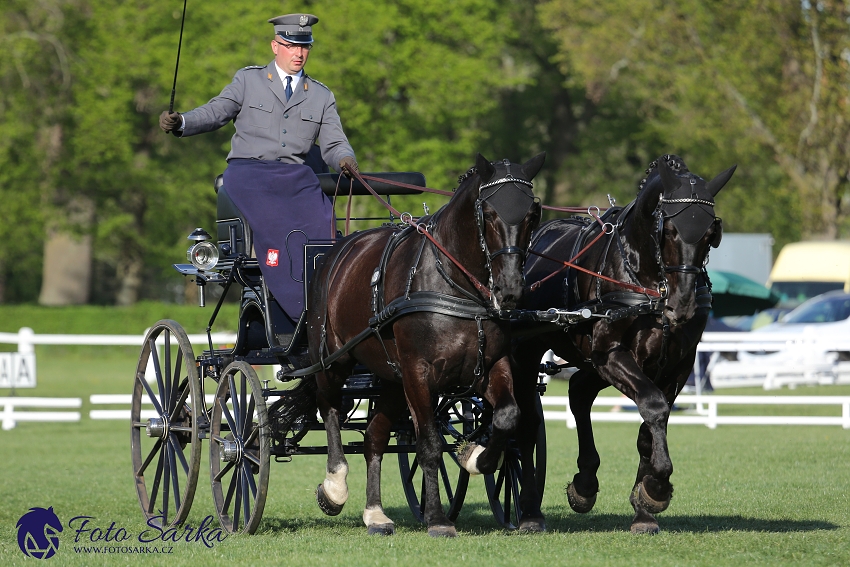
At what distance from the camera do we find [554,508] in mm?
9406

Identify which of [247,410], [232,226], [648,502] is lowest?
[648,502]

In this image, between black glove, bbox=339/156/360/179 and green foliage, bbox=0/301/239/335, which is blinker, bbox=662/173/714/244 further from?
green foliage, bbox=0/301/239/335

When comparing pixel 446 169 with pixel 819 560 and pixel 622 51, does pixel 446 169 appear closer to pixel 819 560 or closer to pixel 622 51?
pixel 622 51

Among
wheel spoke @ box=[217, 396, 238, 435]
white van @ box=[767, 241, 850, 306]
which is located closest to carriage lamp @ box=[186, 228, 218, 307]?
wheel spoke @ box=[217, 396, 238, 435]

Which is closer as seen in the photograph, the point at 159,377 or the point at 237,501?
the point at 237,501

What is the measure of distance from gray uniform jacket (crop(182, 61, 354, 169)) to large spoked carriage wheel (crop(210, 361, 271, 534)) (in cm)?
158

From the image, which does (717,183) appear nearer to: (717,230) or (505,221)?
(717,230)

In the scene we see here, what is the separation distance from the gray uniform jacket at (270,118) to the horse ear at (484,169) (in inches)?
83.6

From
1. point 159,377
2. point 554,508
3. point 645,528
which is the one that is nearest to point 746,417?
point 554,508

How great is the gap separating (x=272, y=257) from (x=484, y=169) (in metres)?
2.18

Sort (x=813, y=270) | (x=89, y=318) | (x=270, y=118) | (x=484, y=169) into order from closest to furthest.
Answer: (x=484, y=169)
(x=270, y=118)
(x=813, y=270)
(x=89, y=318)

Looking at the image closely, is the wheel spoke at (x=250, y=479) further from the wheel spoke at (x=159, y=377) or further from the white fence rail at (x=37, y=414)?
the white fence rail at (x=37, y=414)

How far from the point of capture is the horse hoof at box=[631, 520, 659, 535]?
7.10 m

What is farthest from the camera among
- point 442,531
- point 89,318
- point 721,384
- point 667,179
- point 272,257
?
point 89,318
